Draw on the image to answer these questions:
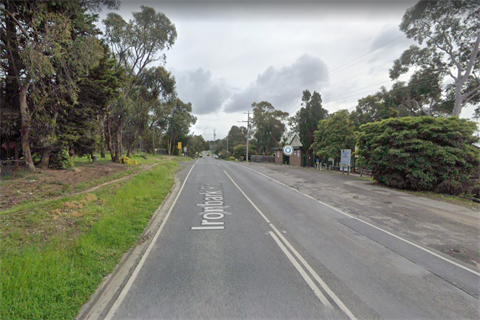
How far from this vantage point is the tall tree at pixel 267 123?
51312 millimetres

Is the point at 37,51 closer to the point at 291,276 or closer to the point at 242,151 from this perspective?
the point at 291,276

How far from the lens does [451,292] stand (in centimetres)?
349

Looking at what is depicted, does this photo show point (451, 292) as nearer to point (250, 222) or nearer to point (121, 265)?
point (250, 222)

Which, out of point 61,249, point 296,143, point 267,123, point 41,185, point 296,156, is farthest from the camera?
point 267,123

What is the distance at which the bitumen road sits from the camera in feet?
9.78

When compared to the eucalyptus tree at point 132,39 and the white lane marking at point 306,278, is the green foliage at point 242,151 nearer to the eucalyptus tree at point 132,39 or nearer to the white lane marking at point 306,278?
the eucalyptus tree at point 132,39

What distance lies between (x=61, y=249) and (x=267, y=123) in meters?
49.2

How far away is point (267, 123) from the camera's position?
51219 mm

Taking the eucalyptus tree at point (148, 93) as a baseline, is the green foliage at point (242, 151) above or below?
below

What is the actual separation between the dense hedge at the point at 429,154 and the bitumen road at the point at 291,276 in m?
8.66

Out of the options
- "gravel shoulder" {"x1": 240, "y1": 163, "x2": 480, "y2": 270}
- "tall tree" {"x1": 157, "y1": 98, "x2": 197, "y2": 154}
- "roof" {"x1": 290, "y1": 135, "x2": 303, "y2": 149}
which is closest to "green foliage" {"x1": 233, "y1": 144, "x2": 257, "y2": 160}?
"tall tree" {"x1": 157, "y1": 98, "x2": 197, "y2": 154}

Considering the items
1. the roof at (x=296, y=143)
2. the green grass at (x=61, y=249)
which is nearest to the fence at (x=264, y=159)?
the roof at (x=296, y=143)

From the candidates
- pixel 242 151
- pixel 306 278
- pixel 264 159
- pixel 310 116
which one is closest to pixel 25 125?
pixel 306 278

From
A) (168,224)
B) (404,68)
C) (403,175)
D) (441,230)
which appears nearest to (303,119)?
(404,68)
